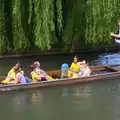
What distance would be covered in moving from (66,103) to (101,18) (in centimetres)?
487

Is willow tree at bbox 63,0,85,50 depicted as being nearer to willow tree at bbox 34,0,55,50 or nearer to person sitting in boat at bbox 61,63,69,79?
willow tree at bbox 34,0,55,50

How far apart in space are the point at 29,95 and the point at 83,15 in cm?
510

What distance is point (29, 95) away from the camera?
10.2 meters

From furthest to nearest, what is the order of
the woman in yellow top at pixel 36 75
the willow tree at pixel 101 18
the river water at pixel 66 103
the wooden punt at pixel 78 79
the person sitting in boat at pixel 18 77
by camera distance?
the willow tree at pixel 101 18, the woman in yellow top at pixel 36 75, the person sitting in boat at pixel 18 77, the wooden punt at pixel 78 79, the river water at pixel 66 103

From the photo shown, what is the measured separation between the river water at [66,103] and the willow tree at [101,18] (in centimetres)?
269

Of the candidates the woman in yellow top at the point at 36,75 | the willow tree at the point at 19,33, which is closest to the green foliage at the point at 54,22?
the willow tree at the point at 19,33

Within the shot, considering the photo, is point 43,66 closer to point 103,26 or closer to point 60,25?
point 60,25

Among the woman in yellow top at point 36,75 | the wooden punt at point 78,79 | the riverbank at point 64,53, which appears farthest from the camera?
the riverbank at point 64,53

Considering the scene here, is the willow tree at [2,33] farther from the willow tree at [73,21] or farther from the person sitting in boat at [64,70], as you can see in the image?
the person sitting in boat at [64,70]

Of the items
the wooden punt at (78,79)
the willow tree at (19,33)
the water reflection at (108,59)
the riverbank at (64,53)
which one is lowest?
the wooden punt at (78,79)

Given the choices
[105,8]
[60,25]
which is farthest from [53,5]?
[105,8]

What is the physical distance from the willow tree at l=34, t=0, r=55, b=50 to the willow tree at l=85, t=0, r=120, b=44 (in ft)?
4.69

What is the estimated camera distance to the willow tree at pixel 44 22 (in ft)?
42.8

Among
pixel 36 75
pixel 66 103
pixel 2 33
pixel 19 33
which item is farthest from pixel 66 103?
pixel 2 33
